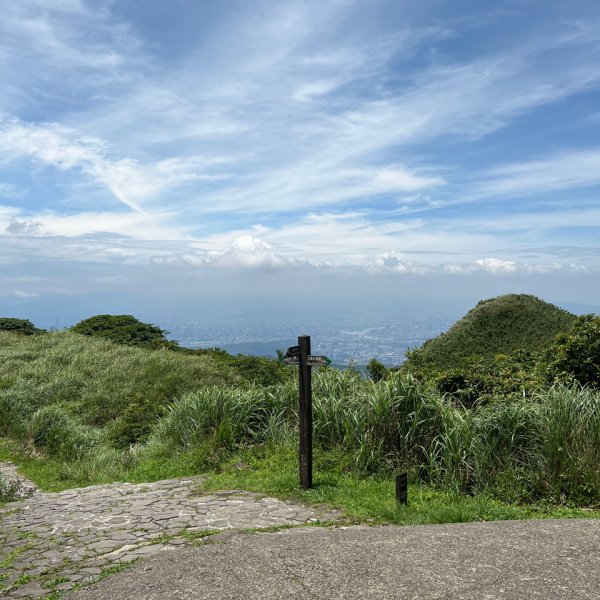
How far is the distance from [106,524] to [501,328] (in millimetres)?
14728

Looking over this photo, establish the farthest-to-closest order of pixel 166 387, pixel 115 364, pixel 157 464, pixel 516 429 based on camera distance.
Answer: pixel 115 364
pixel 166 387
pixel 157 464
pixel 516 429

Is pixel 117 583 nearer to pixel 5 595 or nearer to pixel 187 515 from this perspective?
pixel 5 595

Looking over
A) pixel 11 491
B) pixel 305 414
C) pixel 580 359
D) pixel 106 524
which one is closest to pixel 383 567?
pixel 305 414

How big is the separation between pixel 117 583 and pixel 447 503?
376 cm

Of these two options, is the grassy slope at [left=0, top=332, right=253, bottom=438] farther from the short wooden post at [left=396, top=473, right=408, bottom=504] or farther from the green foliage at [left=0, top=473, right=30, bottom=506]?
the short wooden post at [left=396, top=473, right=408, bottom=504]

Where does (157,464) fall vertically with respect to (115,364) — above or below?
below

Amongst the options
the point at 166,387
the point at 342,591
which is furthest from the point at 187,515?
the point at 166,387

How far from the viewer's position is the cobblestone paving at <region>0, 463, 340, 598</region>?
482 cm

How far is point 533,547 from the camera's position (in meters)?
4.73

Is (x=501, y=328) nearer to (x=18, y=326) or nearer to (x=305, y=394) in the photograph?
(x=305, y=394)

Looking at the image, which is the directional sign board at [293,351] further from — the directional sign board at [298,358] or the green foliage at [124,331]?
the green foliage at [124,331]

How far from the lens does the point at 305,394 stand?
707 centimetres

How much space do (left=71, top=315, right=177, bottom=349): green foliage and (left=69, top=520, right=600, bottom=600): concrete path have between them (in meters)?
16.9

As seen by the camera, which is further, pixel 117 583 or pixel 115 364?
pixel 115 364
